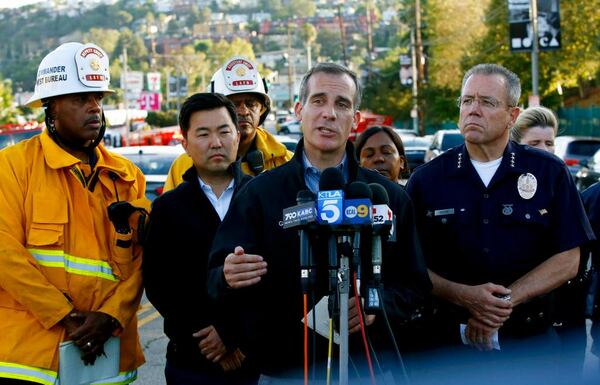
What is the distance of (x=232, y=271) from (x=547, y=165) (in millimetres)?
1736

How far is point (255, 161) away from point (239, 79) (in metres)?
0.93

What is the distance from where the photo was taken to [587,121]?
156 feet

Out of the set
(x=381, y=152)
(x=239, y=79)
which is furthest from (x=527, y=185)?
(x=239, y=79)

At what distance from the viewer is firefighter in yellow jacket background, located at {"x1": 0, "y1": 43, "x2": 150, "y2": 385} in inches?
176

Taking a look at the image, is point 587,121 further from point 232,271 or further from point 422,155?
point 232,271

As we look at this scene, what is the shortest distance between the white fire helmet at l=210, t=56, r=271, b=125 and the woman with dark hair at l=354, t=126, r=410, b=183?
68 centimetres

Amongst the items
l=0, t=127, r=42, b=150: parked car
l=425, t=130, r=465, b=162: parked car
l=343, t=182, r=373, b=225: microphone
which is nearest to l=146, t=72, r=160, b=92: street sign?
l=425, t=130, r=465, b=162: parked car

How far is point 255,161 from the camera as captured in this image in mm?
5691

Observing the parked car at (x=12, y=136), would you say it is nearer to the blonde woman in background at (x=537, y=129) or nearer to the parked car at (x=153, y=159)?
the parked car at (x=153, y=159)

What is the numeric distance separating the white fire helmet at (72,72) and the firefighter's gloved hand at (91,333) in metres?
1.05

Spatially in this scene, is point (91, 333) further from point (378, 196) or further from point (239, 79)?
point (239, 79)

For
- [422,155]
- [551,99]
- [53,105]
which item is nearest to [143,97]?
[551,99]

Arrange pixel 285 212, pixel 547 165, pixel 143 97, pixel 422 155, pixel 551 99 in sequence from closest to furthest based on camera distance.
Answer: pixel 285 212
pixel 547 165
pixel 422 155
pixel 551 99
pixel 143 97

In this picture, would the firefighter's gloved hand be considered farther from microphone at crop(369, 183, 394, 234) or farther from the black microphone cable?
microphone at crop(369, 183, 394, 234)
